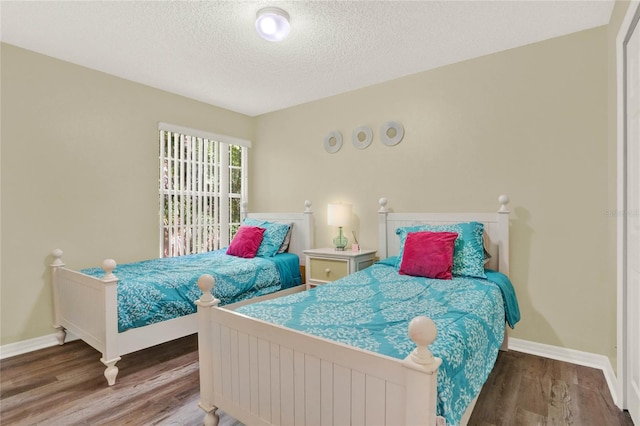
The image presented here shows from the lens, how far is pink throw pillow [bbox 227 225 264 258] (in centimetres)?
357

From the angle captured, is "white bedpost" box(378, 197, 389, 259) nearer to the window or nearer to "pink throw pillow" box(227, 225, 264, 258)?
"pink throw pillow" box(227, 225, 264, 258)

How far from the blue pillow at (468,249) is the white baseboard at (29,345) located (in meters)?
2.96

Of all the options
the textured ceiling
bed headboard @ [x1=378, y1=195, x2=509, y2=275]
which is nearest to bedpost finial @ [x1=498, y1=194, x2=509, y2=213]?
bed headboard @ [x1=378, y1=195, x2=509, y2=275]

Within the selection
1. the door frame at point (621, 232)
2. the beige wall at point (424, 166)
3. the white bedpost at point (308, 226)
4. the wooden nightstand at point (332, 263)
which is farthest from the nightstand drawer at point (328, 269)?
the door frame at point (621, 232)

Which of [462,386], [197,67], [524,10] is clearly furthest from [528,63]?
[197,67]

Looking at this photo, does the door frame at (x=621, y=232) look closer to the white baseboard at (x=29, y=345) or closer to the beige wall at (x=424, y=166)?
the beige wall at (x=424, y=166)

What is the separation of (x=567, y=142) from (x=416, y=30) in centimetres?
141

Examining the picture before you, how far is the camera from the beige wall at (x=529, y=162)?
98.0 inches

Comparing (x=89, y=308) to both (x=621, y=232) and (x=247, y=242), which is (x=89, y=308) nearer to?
(x=247, y=242)

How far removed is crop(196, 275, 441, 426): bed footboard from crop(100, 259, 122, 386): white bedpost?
2.80 ft

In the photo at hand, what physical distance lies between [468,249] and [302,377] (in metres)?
1.76

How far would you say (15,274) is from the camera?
273 cm

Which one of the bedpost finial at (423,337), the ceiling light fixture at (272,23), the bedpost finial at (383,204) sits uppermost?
the ceiling light fixture at (272,23)

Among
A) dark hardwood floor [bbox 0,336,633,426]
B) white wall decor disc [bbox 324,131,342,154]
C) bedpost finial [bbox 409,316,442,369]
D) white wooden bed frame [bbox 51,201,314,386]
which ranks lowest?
dark hardwood floor [bbox 0,336,633,426]
